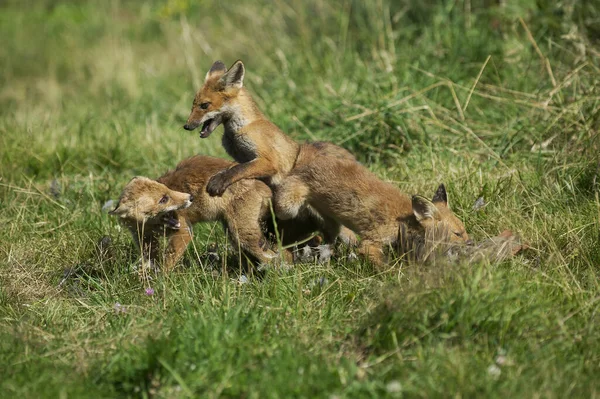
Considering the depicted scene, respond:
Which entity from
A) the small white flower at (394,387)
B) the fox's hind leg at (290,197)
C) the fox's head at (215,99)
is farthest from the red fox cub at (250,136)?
the small white flower at (394,387)

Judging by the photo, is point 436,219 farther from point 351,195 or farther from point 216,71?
point 216,71

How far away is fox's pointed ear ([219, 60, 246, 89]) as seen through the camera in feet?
22.0

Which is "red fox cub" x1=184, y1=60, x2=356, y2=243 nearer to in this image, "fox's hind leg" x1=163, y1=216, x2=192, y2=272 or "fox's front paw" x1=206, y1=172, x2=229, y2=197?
"fox's front paw" x1=206, y1=172, x2=229, y2=197

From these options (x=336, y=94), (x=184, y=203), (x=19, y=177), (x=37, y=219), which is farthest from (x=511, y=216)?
(x=19, y=177)

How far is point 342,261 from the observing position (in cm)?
616

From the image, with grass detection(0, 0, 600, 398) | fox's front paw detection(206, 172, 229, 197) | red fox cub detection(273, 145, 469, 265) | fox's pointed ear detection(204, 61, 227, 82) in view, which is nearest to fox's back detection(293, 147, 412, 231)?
red fox cub detection(273, 145, 469, 265)

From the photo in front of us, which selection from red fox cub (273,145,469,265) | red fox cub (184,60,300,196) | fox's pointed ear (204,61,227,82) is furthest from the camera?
fox's pointed ear (204,61,227,82)

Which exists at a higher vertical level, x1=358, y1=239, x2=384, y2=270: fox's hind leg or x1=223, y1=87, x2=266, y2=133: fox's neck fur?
x1=223, y1=87, x2=266, y2=133: fox's neck fur

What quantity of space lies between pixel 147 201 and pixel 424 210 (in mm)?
2124

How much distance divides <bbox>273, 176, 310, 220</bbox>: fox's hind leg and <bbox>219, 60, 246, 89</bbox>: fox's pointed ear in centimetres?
97

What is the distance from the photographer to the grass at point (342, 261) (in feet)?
14.4

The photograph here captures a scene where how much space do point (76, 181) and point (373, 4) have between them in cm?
473

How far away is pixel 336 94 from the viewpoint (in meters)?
8.91

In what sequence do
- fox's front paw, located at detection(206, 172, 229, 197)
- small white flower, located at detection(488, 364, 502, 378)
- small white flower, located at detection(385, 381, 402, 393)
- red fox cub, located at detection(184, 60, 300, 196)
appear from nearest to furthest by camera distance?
small white flower, located at detection(385, 381, 402, 393) < small white flower, located at detection(488, 364, 502, 378) < fox's front paw, located at detection(206, 172, 229, 197) < red fox cub, located at detection(184, 60, 300, 196)
